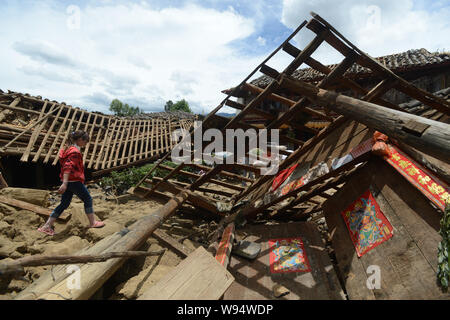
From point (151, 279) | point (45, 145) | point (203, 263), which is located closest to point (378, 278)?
point (203, 263)

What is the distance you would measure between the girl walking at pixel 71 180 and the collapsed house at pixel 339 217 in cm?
123

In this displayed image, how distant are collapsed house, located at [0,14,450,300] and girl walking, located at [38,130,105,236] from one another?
4.02ft

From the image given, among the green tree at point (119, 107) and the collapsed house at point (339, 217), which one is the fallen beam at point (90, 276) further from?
the green tree at point (119, 107)

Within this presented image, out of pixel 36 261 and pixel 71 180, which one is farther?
pixel 71 180

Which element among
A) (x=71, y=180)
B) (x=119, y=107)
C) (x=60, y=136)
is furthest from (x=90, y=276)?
(x=119, y=107)

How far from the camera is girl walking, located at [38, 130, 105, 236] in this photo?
10.7 feet

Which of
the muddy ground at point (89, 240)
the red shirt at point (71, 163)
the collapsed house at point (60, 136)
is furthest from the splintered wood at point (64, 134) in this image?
the red shirt at point (71, 163)

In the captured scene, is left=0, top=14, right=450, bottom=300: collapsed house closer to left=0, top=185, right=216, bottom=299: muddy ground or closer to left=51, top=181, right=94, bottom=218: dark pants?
left=0, top=185, right=216, bottom=299: muddy ground

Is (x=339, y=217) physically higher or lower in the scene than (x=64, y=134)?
lower

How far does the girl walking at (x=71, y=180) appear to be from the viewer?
3271 millimetres

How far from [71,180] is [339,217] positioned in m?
4.02

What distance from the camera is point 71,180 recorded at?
3.35 metres

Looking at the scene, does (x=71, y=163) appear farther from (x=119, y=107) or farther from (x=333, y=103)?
(x=119, y=107)
